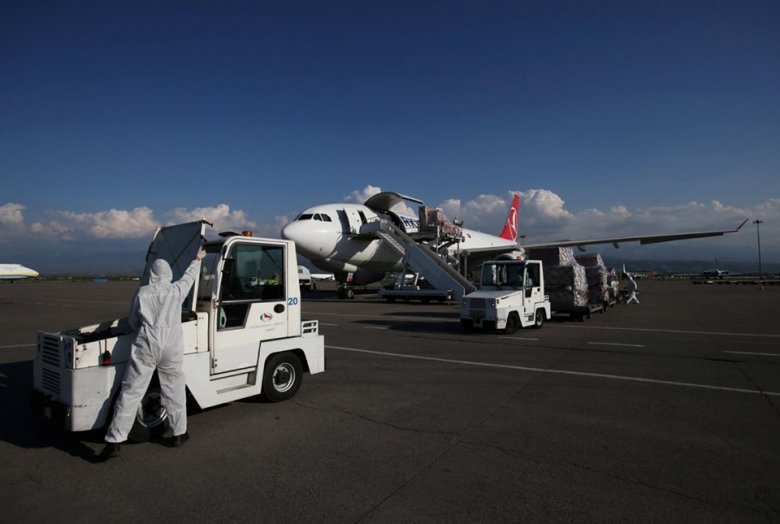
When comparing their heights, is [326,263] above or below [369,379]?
above

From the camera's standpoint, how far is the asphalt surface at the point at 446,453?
347cm

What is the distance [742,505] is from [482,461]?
2014 mm

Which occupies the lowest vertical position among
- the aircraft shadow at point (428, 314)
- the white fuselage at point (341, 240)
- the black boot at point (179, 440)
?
the black boot at point (179, 440)

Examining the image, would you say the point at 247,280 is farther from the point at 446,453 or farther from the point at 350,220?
the point at 350,220

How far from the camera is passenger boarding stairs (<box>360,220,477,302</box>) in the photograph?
20531 mm

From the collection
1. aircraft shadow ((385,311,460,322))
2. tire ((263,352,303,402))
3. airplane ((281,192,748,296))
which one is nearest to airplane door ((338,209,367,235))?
airplane ((281,192,748,296))

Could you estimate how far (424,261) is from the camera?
22266mm

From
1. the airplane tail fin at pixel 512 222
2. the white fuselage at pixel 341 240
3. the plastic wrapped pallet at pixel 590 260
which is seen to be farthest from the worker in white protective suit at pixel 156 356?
the airplane tail fin at pixel 512 222

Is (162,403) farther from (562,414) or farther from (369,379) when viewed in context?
(562,414)

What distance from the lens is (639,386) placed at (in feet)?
23.3

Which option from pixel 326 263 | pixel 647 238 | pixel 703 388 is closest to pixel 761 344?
pixel 703 388

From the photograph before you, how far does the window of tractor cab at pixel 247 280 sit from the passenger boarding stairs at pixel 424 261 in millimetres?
14185

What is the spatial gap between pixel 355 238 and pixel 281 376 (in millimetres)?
18066

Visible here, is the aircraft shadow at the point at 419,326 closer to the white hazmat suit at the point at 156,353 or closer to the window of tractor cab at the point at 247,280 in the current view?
the window of tractor cab at the point at 247,280
